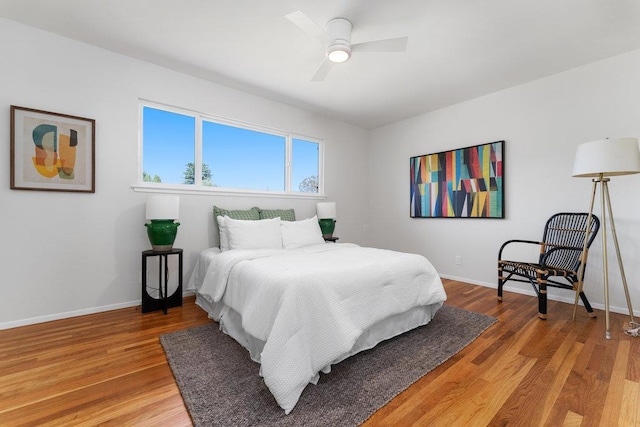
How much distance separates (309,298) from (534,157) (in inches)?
132

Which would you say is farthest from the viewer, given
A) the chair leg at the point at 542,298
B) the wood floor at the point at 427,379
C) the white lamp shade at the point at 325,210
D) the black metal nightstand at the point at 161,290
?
the white lamp shade at the point at 325,210

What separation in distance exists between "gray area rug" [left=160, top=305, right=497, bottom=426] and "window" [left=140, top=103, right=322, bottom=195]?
6.10ft

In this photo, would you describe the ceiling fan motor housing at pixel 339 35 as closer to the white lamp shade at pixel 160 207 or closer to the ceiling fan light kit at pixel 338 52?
the ceiling fan light kit at pixel 338 52

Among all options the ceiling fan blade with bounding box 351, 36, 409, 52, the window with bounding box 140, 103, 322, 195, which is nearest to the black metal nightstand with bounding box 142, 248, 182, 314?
the window with bounding box 140, 103, 322, 195

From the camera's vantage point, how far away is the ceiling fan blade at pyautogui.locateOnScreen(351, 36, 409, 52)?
2.14 meters

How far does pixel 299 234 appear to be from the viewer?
343cm

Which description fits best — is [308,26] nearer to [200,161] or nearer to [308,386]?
[200,161]

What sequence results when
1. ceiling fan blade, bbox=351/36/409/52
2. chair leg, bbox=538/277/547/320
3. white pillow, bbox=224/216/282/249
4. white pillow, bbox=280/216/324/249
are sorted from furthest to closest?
white pillow, bbox=280/216/324/249
white pillow, bbox=224/216/282/249
chair leg, bbox=538/277/547/320
ceiling fan blade, bbox=351/36/409/52

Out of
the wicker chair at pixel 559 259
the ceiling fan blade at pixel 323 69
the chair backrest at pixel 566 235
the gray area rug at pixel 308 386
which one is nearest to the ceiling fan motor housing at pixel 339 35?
the ceiling fan blade at pixel 323 69

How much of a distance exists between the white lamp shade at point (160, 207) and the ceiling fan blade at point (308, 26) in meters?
1.98

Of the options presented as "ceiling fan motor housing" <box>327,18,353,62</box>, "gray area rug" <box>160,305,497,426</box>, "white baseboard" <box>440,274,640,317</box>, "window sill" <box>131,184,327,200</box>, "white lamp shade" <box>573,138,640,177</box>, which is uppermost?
"ceiling fan motor housing" <box>327,18,353,62</box>

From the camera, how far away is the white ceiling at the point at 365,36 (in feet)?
7.12

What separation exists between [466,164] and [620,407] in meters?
3.08

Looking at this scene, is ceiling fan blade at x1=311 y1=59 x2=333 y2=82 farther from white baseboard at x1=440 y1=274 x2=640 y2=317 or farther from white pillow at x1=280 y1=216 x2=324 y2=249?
white baseboard at x1=440 y1=274 x2=640 y2=317
